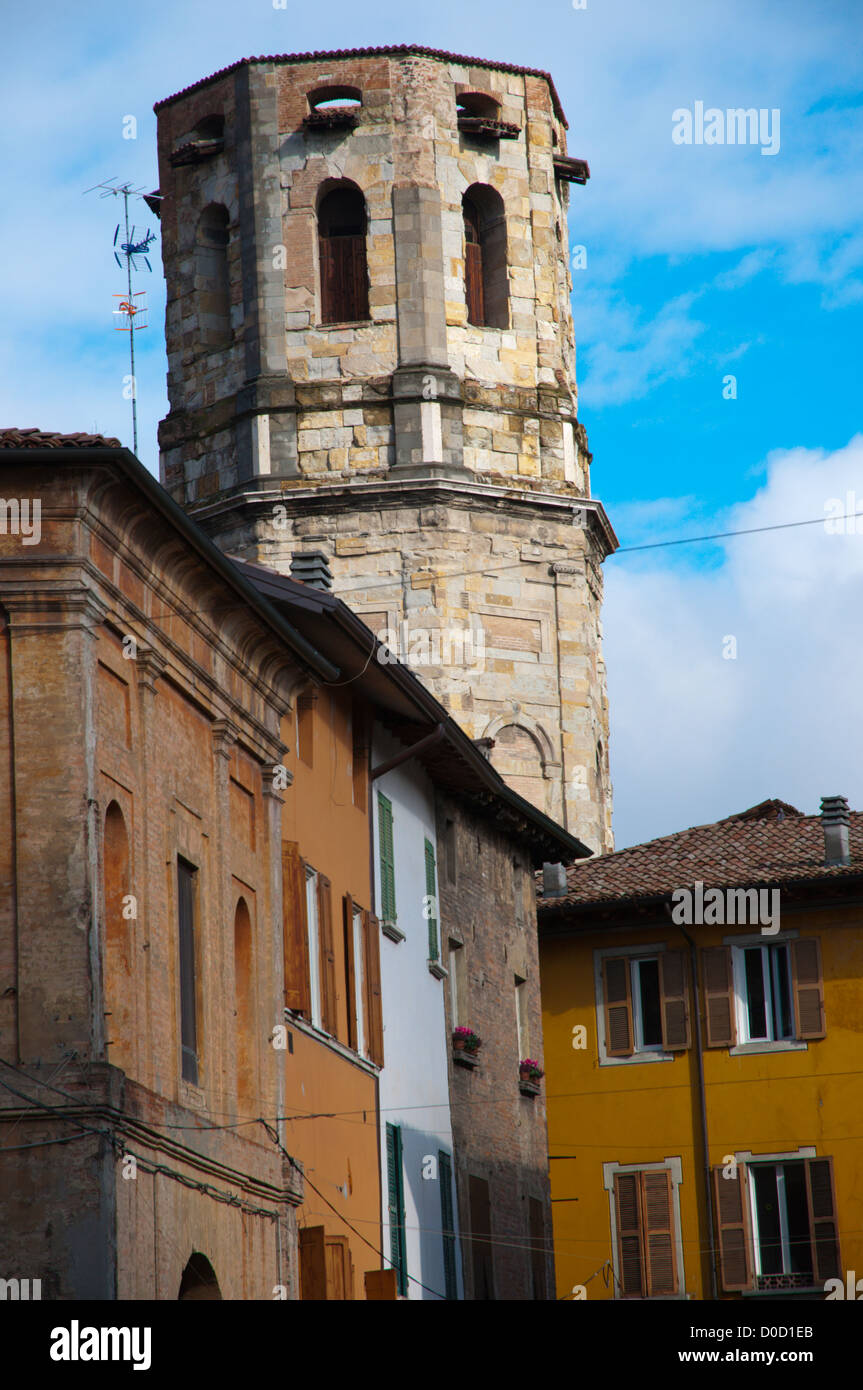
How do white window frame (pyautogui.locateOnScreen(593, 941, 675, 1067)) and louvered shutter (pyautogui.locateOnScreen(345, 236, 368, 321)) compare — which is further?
louvered shutter (pyautogui.locateOnScreen(345, 236, 368, 321))

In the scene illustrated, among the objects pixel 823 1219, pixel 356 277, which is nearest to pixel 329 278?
pixel 356 277

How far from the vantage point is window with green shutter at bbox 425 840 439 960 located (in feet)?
87.8

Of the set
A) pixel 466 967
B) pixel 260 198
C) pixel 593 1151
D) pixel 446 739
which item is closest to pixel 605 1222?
pixel 593 1151

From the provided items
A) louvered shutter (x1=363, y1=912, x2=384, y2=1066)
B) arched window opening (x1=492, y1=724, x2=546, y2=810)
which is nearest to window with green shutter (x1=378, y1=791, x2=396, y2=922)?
louvered shutter (x1=363, y1=912, x2=384, y2=1066)

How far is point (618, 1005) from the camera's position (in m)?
35.1

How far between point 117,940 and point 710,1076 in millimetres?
18717

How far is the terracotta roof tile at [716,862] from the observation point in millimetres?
34719

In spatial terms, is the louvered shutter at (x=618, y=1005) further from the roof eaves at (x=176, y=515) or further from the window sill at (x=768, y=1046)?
the roof eaves at (x=176, y=515)

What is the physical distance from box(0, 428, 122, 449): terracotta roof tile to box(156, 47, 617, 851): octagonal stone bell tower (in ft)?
75.8

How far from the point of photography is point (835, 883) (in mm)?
33938

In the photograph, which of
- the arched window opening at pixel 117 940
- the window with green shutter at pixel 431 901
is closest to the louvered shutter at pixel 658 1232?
the window with green shutter at pixel 431 901

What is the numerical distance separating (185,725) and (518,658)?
22.0 metres

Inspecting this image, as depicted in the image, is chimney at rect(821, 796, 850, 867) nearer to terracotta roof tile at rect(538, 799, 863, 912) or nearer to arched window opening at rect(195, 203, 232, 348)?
terracotta roof tile at rect(538, 799, 863, 912)

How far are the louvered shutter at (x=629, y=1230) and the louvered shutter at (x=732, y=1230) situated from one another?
3.48ft
